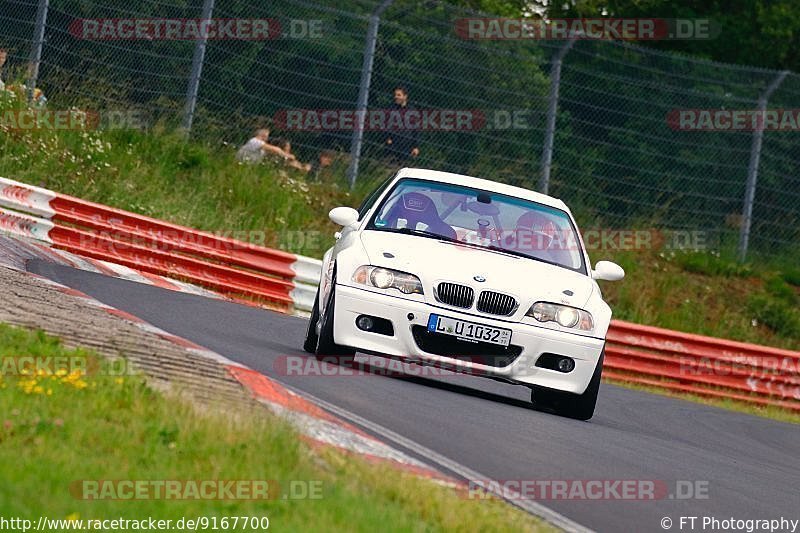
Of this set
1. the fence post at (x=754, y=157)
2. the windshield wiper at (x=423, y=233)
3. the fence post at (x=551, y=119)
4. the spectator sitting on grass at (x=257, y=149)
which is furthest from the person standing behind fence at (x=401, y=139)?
the windshield wiper at (x=423, y=233)

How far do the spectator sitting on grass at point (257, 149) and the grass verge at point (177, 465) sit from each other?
41.6 feet

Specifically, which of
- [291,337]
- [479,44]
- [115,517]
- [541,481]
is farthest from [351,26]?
[115,517]

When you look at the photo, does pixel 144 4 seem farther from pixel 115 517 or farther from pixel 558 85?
pixel 115 517

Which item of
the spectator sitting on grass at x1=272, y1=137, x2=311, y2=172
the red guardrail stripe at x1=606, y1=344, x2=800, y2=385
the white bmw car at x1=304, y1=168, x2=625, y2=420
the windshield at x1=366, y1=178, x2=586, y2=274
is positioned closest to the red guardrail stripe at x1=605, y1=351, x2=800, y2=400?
the red guardrail stripe at x1=606, y1=344, x2=800, y2=385

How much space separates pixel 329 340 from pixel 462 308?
900 mm

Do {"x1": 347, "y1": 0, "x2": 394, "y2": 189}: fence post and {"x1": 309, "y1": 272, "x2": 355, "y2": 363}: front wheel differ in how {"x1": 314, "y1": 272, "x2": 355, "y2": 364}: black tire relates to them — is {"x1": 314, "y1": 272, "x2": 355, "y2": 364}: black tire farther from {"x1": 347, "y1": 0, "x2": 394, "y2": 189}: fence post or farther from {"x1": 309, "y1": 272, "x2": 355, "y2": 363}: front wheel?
{"x1": 347, "y1": 0, "x2": 394, "y2": 189}: fence post

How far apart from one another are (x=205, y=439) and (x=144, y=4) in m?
13.6

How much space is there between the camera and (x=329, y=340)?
10109 mm

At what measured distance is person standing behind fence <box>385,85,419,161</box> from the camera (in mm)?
19219

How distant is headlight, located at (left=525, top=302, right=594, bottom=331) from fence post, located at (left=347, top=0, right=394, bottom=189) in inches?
363

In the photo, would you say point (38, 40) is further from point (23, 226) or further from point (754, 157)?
point (754, 157)

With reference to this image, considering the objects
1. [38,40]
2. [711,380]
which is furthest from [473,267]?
[38,40]

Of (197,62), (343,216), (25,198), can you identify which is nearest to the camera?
(343,216)

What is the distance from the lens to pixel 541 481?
7.27 metres
